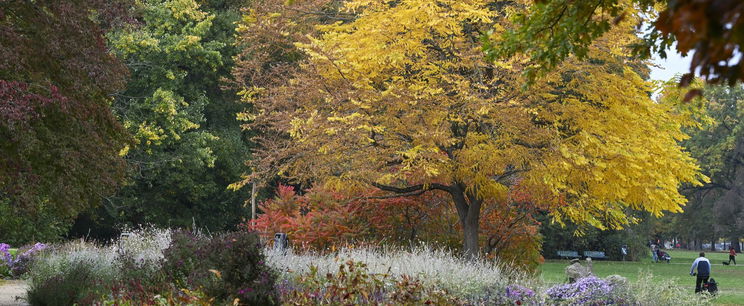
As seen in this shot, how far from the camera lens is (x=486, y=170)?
48.9 feet

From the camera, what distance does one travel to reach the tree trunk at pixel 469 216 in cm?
1647

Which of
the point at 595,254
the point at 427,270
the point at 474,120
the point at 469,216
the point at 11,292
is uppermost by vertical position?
the point at 474,120

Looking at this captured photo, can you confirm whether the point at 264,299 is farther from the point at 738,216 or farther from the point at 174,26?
the point at 738,216

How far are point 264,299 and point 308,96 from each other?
8.14 metres

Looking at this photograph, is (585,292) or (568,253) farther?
(568,253)

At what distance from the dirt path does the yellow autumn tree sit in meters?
5.69

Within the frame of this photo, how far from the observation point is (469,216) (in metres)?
16.6

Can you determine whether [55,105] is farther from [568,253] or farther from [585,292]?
[568,253]

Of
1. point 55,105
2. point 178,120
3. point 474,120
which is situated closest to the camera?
point 55,105

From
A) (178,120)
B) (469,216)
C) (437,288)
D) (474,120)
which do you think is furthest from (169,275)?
(178,120)

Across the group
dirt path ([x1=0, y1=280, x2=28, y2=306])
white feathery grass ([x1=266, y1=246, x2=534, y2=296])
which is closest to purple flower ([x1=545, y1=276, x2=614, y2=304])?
white feathery grass ([x1=266, y1=246, x2=534, y2=296])

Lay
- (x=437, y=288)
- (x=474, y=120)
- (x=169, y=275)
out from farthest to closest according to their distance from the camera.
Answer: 1. (x=474, y=120)
2. (x=169, y=275)
3. (x=437, y=288)

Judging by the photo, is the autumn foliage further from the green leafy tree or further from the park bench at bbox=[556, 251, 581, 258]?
the park bench at bbox=[556, 251, 581, 258]

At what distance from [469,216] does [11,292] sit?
376 inches
